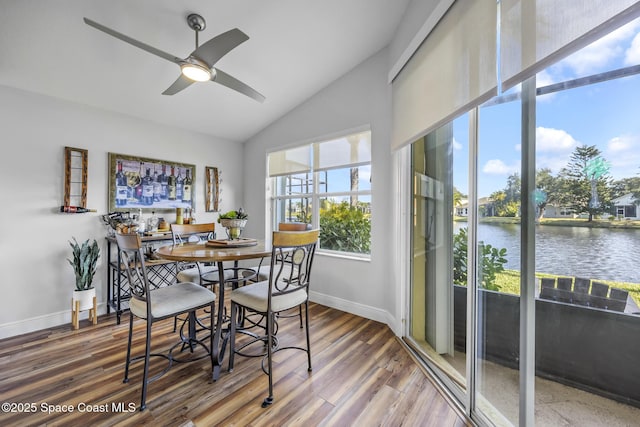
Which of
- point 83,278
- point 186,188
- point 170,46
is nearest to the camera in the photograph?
point 170,46

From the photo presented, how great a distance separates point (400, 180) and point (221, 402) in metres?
2.27

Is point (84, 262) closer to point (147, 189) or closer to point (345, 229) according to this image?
point (147, 189)

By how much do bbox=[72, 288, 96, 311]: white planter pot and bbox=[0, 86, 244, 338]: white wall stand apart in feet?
0.80

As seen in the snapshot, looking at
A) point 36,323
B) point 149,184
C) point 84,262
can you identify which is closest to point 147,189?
point 149,184

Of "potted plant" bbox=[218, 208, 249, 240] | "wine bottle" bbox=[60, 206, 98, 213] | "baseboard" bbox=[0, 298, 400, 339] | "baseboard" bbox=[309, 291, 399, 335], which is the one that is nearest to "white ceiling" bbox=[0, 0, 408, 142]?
"wine bottle" bbox=[60, 206, 98, 213]

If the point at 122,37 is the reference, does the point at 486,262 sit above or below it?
below

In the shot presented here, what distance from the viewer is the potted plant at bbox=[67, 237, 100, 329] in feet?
8.19

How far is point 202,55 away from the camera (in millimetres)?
1723

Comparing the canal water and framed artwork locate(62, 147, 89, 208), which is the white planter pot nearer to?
framed artwork locate(62, 147, 89, 208)

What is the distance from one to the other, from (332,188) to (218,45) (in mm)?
1956

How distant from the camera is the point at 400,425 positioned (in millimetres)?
1376

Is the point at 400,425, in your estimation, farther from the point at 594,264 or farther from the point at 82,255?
the point at 82,255

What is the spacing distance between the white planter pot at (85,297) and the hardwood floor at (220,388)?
0.30 m

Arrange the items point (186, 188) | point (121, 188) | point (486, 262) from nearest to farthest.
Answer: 1. point (486, 262)
2. point (121, 188)
3. point (186, 188)
